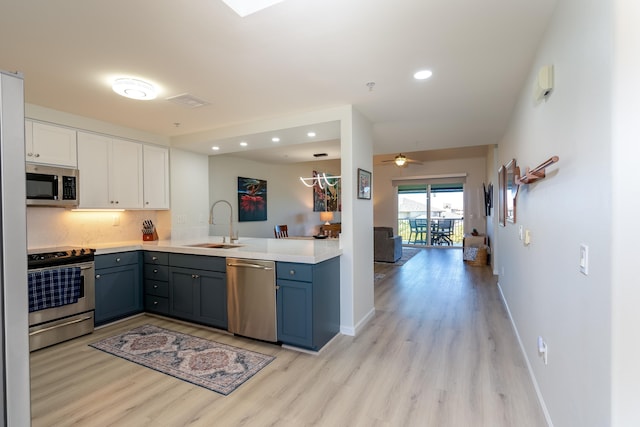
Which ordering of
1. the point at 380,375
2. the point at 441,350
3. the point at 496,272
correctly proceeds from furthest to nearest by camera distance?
the point at 496,272 → the point at 441,350 → the point at 380,375

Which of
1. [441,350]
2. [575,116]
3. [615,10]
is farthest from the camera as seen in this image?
[441,350]

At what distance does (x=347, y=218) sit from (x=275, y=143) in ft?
5.80

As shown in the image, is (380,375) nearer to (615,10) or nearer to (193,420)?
(193,420)

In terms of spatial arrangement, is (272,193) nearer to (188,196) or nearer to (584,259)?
(188,196)

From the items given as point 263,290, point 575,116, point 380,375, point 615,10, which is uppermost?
point 615,10

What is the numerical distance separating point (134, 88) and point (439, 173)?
8.87 metres

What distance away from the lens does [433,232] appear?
10.0 meters

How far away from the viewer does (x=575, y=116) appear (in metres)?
1.43

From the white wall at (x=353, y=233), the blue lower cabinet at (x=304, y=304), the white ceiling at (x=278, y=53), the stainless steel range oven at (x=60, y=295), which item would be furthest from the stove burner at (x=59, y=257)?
the white wall at (x=353, y=233)

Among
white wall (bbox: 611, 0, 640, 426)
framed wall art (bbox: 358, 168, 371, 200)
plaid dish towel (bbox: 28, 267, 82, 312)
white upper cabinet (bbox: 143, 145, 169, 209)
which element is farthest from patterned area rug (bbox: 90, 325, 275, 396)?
white wall (bbox: 611, 0, 640, 426)

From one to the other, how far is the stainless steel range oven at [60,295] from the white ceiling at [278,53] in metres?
1.59

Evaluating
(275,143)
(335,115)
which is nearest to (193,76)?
(335,115)

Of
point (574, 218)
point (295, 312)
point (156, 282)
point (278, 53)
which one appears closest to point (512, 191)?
point (574, 218)

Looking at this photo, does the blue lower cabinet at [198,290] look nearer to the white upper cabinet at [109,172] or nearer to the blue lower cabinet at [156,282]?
the blue lower cabinet at [156,282]
